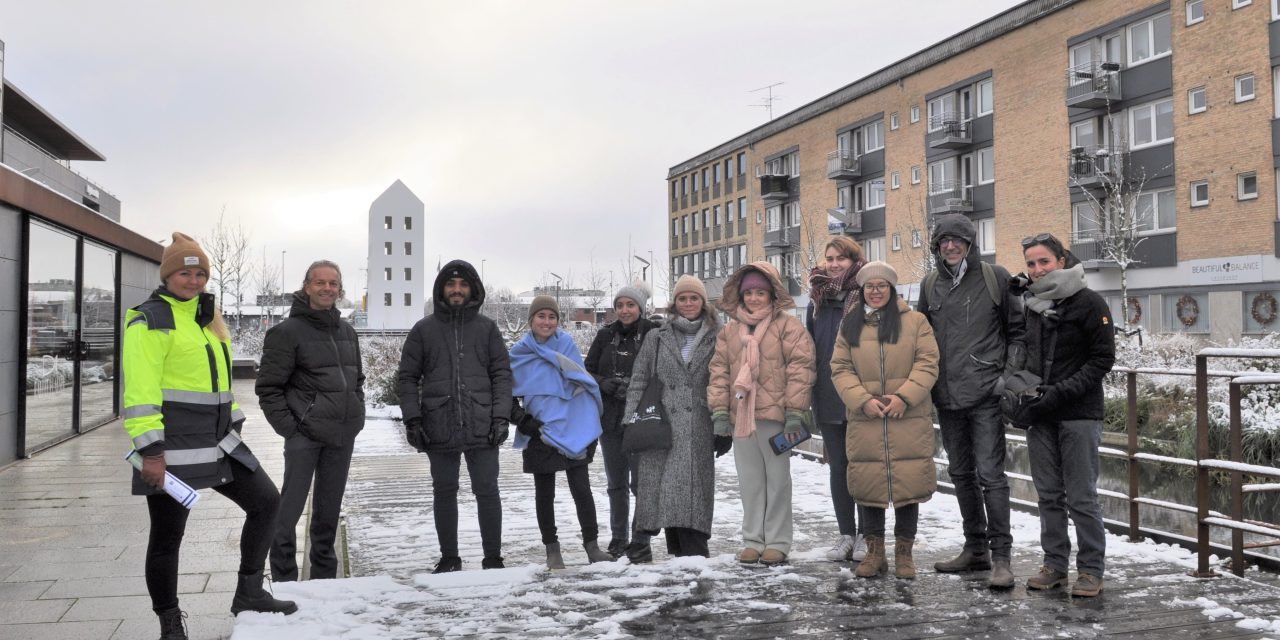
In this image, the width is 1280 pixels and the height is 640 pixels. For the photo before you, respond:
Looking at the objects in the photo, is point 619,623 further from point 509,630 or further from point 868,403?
point 868,403

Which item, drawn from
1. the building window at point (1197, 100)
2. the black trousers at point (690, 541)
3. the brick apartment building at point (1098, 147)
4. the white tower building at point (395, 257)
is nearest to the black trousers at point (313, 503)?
the black trousers at point (690, 541)

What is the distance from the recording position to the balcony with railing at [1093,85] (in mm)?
28672

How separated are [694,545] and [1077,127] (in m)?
29.1

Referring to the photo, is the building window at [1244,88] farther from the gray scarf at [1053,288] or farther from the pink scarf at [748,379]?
the pink scarf at [748,379]

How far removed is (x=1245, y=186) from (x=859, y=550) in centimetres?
2505

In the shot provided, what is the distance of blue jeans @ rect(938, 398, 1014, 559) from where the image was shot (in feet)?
17.6

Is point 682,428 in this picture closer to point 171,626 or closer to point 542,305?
point 542,305

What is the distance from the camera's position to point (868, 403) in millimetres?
5391

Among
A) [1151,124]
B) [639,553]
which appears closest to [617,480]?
[639,553]

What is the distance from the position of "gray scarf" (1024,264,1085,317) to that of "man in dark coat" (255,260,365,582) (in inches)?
154

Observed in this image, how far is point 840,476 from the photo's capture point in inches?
241

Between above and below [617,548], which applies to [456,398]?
above

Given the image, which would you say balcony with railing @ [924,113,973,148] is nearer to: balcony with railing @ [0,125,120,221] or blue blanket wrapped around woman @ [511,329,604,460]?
balcony with railing @ [0,125,120,221]

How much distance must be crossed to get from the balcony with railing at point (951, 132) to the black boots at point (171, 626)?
3488 centimetres
